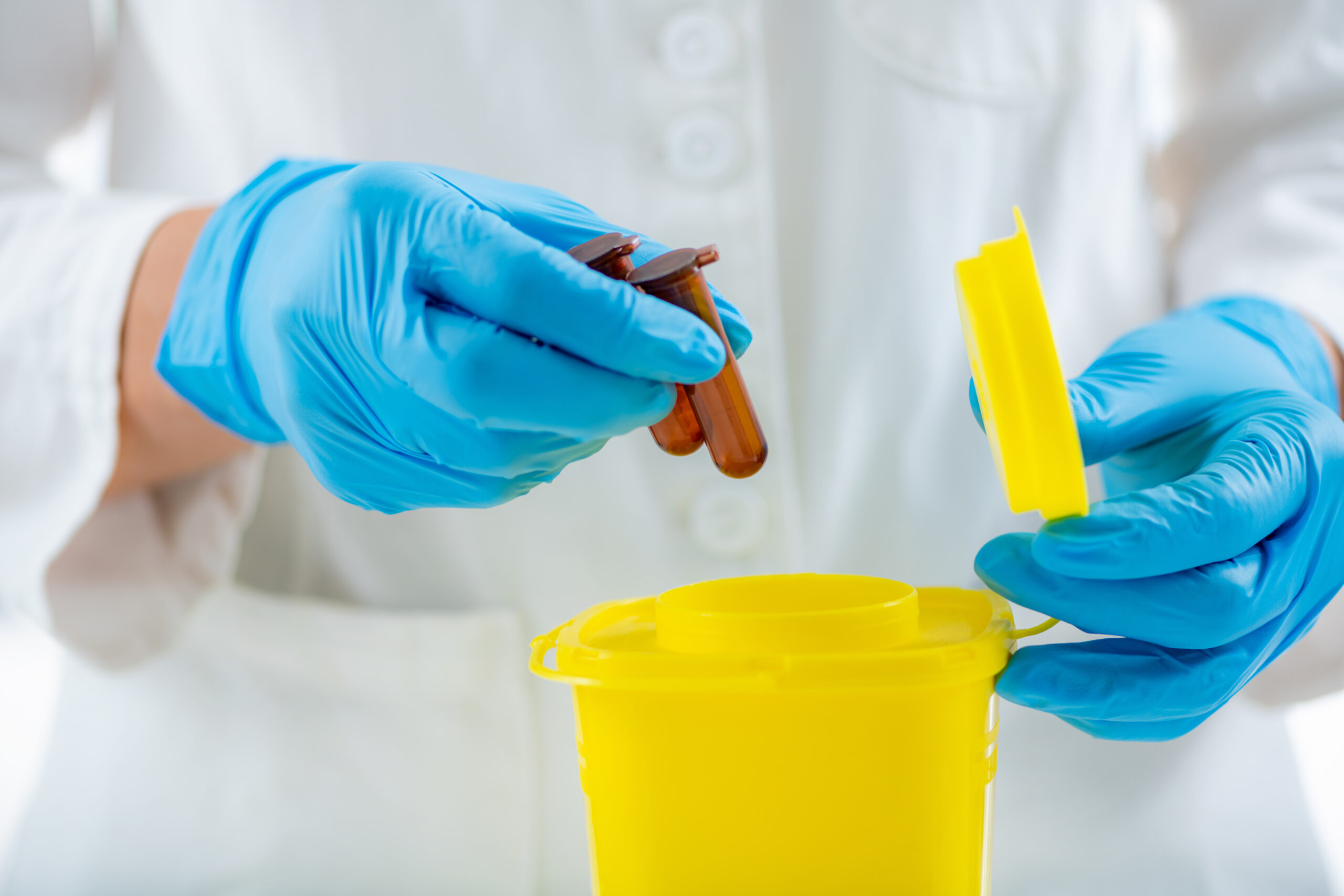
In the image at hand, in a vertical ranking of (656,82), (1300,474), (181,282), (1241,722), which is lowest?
(1241,722)

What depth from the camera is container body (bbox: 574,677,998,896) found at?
42 cm

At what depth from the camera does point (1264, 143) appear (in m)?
0.85

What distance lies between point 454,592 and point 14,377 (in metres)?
0.34

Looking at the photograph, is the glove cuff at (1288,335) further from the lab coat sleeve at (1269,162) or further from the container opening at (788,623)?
the container opening at (788,623)

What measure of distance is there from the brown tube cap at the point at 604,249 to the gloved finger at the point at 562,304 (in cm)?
3

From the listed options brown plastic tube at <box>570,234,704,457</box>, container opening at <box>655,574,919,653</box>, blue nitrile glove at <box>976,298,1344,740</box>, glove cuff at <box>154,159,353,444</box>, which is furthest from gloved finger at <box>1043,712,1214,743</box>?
glove cuff at <box>154,159,353,444</box>

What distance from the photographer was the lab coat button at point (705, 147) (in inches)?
27.9

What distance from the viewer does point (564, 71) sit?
0.73m

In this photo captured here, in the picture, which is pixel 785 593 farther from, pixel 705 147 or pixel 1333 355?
pixel 1333 355

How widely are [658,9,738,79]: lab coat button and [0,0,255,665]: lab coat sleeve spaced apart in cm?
37

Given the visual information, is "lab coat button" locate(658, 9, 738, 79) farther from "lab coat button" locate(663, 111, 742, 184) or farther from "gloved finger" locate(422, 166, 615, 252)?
"gloved finger" locate(422, 166, 615, 252)

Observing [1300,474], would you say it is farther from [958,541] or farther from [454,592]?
[454,592]

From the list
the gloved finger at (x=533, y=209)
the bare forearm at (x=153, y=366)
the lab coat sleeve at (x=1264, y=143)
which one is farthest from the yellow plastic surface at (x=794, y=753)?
the lab coat sleeve at (x=1264, y=143)

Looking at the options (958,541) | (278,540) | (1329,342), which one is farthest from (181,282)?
(1329,342)
